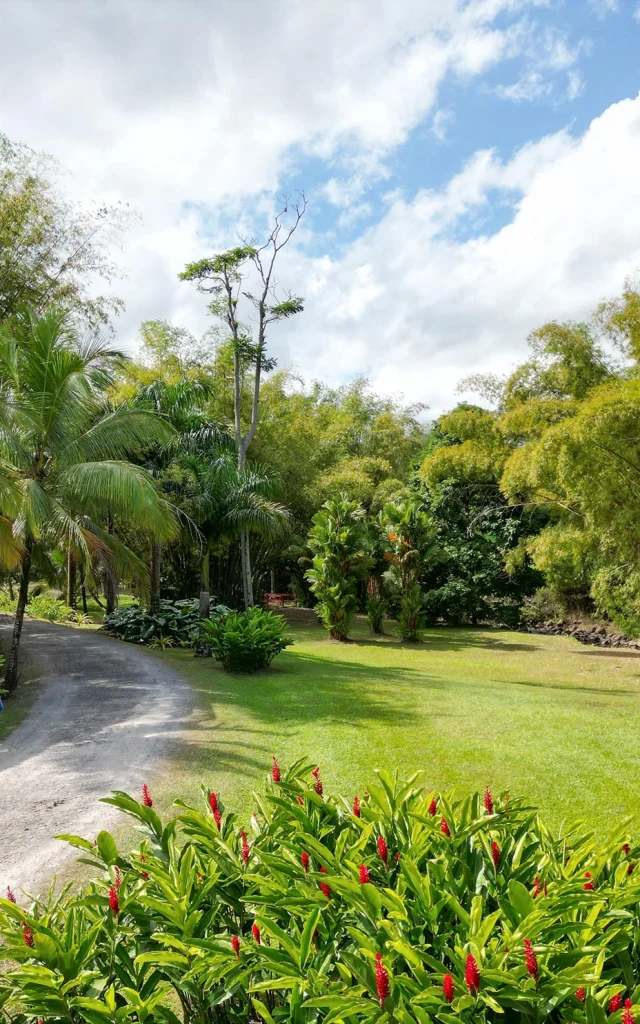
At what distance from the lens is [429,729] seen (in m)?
7.50

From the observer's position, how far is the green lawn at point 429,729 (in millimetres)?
5781

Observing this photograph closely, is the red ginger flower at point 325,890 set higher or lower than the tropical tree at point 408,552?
lower

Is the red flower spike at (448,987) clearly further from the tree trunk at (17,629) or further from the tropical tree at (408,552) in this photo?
the tropical tree at (408,552)

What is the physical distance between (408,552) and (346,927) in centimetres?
1577

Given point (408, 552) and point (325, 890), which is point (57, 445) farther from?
point (408, 552)

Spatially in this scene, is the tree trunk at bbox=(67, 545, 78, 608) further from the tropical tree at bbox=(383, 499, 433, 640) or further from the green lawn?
the tropical tree at bbox=(383, 499, 433, 640)

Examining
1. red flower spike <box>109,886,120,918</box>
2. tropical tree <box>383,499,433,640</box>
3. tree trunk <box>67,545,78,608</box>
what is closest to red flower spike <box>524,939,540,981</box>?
red flower spike <box>109,886,120,918</box>

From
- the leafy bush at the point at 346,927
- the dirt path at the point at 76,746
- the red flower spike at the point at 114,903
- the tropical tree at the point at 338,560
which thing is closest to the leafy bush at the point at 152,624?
the dirt path at the point at 76,746

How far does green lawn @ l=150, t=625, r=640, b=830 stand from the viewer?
19.0ft

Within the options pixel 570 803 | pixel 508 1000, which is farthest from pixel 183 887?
pixel 570 803

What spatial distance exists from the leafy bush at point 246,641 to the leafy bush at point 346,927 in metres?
8.67

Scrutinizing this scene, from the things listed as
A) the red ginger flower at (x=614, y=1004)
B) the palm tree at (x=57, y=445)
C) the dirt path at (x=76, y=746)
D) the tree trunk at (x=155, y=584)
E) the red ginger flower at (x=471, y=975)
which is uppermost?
the palm tree at (x=57, y=445)

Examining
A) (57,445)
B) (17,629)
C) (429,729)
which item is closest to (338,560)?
(57,445)

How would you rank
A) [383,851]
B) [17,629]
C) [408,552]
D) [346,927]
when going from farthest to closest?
1. [408,552]
2. [17,629]
3. [383,851]
4. [346,927]
